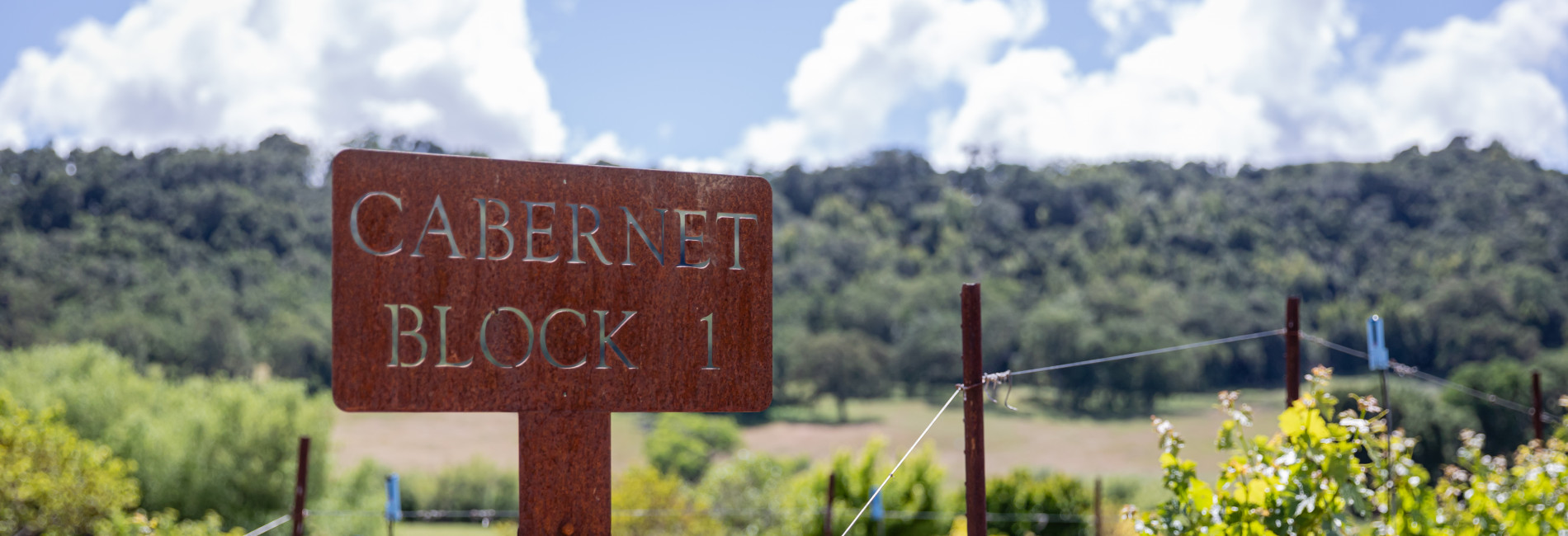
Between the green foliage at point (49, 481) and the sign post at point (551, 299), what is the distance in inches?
644

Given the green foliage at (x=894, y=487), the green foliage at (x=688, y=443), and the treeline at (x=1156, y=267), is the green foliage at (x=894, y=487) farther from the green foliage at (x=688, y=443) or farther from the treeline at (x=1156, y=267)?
the treeline at (x=1156, y=267)

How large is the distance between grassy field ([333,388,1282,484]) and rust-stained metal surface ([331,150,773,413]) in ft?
145

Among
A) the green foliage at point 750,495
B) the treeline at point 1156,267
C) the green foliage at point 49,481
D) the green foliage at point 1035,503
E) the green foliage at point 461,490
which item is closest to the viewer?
the green foliage at point 49,481

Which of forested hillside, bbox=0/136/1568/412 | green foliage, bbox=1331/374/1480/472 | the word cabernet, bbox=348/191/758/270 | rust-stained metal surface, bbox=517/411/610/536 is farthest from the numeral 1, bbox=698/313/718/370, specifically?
forested hillside, bbox=0/136/1568/412

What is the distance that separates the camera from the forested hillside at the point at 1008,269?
50.2 m

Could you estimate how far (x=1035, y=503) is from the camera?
2102 centimetres

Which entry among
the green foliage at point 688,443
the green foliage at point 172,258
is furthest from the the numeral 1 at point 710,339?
→ the green foliage at point 172,258

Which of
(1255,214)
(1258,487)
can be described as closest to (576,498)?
(1258,487)

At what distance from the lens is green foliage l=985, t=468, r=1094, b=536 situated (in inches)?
821

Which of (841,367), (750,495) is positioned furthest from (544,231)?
(841,367)

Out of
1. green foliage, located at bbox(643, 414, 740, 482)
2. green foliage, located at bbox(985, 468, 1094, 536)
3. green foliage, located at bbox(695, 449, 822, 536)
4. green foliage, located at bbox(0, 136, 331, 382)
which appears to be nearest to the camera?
green foliage, located at bbox(985, 468, 1094, 536)

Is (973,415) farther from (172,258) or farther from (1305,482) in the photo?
(172,258)

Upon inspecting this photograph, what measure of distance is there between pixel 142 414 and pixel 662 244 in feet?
96.5

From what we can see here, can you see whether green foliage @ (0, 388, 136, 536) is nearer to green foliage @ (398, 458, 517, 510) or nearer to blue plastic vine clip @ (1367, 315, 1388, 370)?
blue plastic vine clip @ (1367, 315, 1388, 370)
